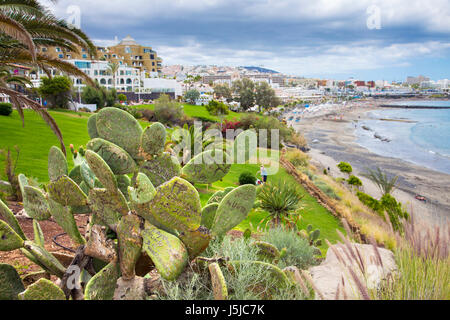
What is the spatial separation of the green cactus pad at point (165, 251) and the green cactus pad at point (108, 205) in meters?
0.30

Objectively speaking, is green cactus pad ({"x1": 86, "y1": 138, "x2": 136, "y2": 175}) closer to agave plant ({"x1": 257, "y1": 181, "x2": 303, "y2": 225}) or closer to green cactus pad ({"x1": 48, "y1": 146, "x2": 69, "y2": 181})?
green cactus pad ({"x1": 48, "y1": 146, "x2": 69, "y2": 181})

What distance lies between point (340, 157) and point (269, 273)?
3387 cm

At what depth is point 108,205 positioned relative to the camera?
2.55 meters

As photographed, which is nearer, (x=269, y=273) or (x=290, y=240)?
(x=269, y=273)

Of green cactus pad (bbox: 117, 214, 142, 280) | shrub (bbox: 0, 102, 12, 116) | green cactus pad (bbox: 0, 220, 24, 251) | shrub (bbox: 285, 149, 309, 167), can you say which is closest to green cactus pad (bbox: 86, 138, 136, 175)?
green cactus pad (bbox: 117, 214, 142, 280)

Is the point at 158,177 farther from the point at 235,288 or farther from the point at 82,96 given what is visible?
the point at 82,96

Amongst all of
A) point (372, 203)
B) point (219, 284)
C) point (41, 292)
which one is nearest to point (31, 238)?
point (41, 292)

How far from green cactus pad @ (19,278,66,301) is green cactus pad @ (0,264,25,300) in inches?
20.5

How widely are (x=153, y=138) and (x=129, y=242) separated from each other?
108 cm

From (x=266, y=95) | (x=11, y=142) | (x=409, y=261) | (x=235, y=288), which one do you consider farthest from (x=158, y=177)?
(x=266, y=95)

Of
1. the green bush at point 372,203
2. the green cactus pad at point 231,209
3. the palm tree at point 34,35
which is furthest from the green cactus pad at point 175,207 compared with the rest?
the green bush at point 372,203

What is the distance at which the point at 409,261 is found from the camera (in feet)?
7.94
